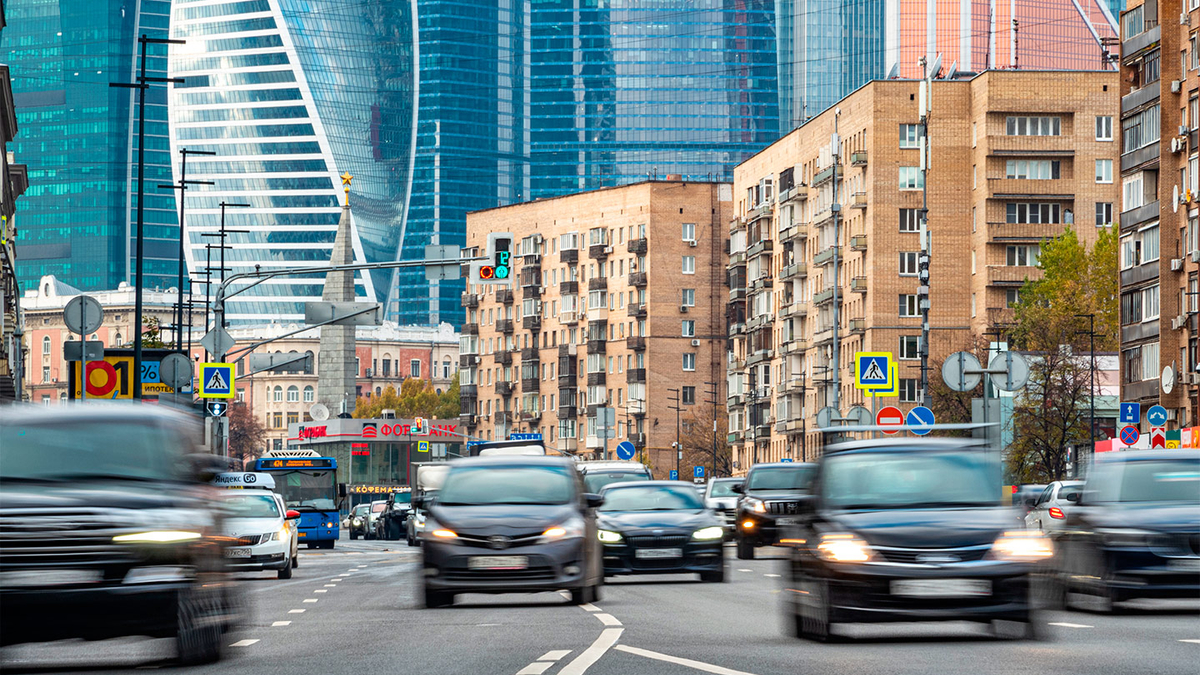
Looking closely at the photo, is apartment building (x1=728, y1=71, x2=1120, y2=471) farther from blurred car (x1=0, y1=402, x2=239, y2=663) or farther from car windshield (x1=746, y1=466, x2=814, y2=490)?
blurred car (x1=0, y1=402, x2=239, y2=663)

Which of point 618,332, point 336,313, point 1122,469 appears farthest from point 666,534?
point 618,332

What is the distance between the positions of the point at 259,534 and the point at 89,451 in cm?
2053

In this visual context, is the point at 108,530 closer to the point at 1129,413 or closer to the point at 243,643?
the point at 243,643

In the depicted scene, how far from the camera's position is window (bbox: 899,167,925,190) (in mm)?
113438

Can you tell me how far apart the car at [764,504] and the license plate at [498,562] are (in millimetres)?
16520

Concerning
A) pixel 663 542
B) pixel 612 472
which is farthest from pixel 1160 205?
pixel 663 542

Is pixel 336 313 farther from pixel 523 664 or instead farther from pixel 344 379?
pixel 344 379

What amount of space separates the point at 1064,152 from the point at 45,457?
101003mm

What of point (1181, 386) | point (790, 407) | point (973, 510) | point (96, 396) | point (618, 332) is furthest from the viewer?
point (618, 332)

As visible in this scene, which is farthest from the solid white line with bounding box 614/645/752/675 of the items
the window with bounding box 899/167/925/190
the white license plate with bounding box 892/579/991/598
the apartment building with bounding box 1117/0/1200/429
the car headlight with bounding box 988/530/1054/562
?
the window with bounding box 899/167/925/190

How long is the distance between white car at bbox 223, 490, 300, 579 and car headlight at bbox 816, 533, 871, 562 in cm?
1895

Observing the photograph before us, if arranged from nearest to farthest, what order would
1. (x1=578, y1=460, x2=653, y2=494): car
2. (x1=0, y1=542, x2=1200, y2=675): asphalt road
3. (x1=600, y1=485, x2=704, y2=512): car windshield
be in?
(x1=0, y1=542, x2=1200, y2=675): asphalt road → (x1=600, y1=485, x2=704, y2=512): car windshield → (x1=578, y1=460, x2=653, y2=494): car

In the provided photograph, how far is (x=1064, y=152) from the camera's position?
111m

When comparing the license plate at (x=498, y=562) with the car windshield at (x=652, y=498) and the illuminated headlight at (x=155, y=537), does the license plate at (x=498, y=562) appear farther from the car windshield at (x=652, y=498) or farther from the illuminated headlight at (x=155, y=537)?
the car windshield at (x=652, y=498)
